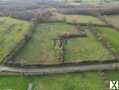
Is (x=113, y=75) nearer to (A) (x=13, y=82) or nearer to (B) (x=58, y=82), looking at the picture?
(B) (x=58, y=82)

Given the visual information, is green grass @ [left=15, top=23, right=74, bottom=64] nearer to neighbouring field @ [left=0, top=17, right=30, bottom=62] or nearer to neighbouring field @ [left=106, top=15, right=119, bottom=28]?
neighbouring field @ [left=0, top=17, right=30, bottom=62]

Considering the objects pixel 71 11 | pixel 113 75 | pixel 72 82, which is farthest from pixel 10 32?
→ pixel 113 75

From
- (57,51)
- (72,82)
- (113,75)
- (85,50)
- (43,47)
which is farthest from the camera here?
(43,47)

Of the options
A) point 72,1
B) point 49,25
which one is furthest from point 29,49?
point 72,1

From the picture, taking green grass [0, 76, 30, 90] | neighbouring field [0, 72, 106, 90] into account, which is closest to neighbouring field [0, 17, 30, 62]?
green grass [0, 76, 30, 90]

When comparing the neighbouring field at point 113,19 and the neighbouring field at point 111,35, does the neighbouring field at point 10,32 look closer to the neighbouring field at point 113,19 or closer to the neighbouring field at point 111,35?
the neighbouring field at point 111,35

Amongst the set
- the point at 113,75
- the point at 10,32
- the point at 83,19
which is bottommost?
the point at 113,75
